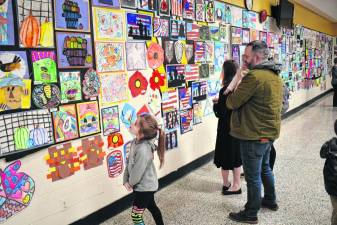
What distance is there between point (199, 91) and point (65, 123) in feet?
6.81

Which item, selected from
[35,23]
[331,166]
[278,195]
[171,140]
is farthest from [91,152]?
[278,195]

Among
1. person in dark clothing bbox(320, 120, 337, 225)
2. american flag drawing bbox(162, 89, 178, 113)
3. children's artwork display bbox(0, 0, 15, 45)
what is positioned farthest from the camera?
american flag drawing bbox(162, 89, 178, 113)

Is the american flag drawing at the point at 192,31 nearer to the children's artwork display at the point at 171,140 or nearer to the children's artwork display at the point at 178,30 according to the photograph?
the children's artwork display at the point at 178,30

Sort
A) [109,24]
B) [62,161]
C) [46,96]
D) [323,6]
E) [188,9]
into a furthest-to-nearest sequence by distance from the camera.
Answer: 1. [323,6]
2. [188,9]
3. [109,24]
4. [62,161]
5. [46,96]

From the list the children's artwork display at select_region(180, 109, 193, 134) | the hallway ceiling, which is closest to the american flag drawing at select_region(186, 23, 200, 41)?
the children's artwork display at select_region(180, 109, 193, 134)

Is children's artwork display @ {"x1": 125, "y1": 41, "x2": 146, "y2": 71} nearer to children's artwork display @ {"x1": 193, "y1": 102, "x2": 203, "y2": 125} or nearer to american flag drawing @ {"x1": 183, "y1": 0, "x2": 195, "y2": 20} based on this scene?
american flag drawing @ {"x1": 183, "y1": 0, "x2": 195, "y2": 20}

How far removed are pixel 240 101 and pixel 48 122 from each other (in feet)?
4.53

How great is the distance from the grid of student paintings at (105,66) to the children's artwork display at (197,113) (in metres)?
0.01

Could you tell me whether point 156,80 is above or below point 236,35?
below

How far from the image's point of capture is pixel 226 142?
3217 mm

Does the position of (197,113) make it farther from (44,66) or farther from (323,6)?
(323,6)

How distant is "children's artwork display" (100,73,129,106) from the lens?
2.75 metres

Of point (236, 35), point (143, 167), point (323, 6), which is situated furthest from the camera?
point (323, 6)

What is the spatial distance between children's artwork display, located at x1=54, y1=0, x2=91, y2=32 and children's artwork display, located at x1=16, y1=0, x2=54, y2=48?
0.06m
